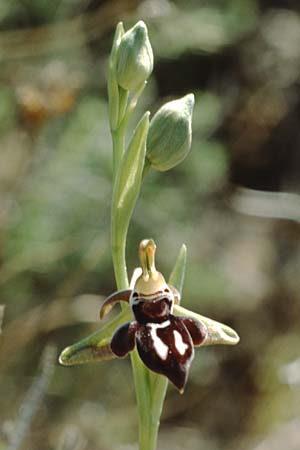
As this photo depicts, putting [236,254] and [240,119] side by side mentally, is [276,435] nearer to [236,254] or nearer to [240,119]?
[236,254]

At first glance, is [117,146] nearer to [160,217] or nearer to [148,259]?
[148,259]

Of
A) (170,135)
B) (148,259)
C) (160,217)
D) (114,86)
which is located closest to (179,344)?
(148,259)

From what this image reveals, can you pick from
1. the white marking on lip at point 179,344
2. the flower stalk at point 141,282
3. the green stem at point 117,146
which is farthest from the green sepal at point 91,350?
the green stem at point 117,146

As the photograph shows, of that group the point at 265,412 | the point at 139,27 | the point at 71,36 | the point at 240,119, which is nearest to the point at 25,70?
the point at 71,36

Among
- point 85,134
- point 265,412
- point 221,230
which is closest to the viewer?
point 85,134

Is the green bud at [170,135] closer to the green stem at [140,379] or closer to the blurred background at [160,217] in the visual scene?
the green stem at [140,379]
